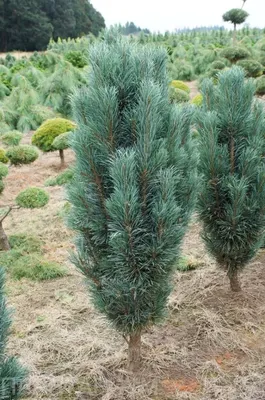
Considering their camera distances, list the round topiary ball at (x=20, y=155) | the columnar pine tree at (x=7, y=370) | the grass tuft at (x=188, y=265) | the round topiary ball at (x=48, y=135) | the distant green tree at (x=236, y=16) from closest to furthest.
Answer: the columnar pine tree at (x=7, y=370)
the grass tuft at (x=188, y=265)
the round topiary ball at (x=20, y=155)
the round topiary ball at (x=48, y=135)
the distant green tree at (x=236, y=16)

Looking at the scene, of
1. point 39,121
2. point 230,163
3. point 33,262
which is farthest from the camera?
point 39,121

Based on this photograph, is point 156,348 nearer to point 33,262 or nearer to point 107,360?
point 107,360

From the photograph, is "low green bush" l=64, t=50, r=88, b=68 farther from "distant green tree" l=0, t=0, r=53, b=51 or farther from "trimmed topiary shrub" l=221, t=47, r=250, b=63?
"distant green tree" l=0, t=0, r=53, b=51

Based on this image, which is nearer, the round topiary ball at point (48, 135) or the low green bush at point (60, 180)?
the low green bush at point (60, 180)

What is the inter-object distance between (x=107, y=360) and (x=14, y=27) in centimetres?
3593

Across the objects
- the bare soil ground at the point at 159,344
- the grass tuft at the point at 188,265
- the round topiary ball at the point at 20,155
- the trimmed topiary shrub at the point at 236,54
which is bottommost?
the grass tuft at the point at 188,265

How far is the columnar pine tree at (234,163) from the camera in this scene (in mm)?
3771

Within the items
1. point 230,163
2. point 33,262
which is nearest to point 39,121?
point 33,262

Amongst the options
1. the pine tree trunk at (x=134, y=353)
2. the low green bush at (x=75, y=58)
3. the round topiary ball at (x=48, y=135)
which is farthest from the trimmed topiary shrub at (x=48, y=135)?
the low green bush at (x=75, y=58)

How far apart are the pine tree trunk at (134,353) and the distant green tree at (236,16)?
61.9ft

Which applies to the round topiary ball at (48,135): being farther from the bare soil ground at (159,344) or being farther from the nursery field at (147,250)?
the bare soil ground at (159,344)

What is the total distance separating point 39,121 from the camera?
533 inches

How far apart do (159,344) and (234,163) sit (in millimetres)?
1628

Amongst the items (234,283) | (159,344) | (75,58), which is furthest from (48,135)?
(75,58)
